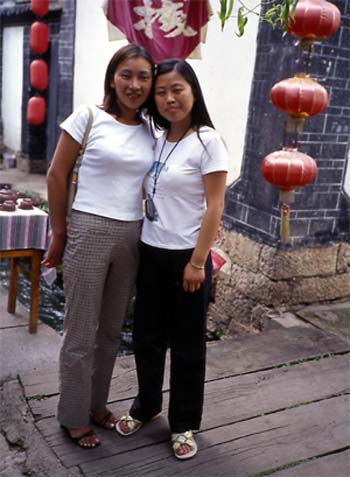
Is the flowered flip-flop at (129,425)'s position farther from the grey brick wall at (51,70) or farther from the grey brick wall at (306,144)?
the grey brick wall at (51,70)

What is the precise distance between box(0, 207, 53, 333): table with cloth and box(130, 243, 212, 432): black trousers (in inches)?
70.8

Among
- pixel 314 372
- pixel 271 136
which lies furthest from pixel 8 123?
pixel 314 372

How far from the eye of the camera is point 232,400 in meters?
3.02

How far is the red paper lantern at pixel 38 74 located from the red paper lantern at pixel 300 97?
7.24 meters

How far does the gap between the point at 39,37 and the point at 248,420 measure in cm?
850

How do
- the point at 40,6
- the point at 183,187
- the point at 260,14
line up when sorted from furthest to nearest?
1. the point at 40,6
2. the point at 260,14
3. the point at 183,187

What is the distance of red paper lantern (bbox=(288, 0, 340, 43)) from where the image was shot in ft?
11.2

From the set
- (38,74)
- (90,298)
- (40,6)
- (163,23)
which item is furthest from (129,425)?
(38,74)

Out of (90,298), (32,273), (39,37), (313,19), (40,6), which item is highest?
(40,6)

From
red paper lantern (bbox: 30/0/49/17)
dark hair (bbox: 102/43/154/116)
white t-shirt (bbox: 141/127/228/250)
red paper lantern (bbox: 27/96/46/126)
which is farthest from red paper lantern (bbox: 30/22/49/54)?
white t-shirt (bbox: 141/127/228/250)

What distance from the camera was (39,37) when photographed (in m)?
9.59

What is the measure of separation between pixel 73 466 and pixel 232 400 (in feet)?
3.19

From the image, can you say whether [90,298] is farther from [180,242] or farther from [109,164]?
[109,164]

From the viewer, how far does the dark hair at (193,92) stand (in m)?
2.29
